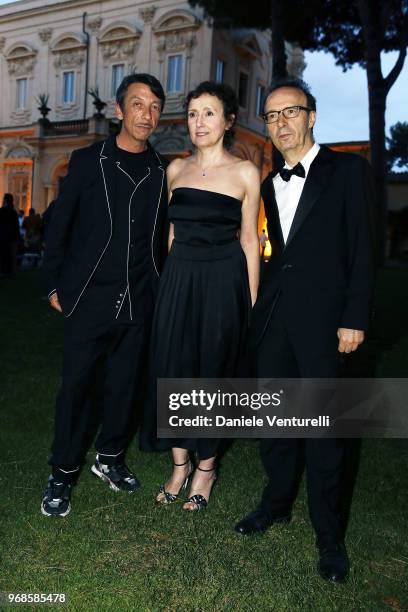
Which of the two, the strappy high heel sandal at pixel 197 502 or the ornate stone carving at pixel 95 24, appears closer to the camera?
the strappy high heel sandal at pixel 197 502

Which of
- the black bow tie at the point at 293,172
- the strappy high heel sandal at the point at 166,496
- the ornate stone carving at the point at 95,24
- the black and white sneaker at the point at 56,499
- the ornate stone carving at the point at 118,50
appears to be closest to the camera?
the black bow tie at the point at 293,172

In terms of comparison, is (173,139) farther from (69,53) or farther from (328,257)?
(328,257)

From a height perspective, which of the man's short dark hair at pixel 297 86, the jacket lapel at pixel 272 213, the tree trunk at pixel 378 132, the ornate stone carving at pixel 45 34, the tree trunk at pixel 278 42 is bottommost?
the jacket lapel at pixel 272 213

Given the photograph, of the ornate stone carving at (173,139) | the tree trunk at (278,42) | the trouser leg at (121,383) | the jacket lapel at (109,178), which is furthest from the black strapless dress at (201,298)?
the ornate stone carving at (173,139)

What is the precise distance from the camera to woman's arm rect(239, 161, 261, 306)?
11.0ft

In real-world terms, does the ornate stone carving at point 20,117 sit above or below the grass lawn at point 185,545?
above

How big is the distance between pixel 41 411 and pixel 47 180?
27.2 metres

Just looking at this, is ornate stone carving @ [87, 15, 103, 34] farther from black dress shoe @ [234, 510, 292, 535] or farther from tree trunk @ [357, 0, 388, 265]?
black dress shoe @ [234, 510, 292, 535]

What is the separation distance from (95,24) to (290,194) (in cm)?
3118

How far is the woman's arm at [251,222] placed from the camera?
11.0 feet

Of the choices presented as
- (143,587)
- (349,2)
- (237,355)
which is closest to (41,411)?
(237,355)

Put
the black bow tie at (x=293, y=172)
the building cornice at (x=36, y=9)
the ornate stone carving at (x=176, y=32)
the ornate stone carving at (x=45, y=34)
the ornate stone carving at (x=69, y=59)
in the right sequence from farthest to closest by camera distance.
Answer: the ornate stone carving at (x=45, y=34)
the ornate stone carving at (x=69, y=59)
the building cornice at (x=36, y=9)
the ornate stone carving at (x=176, y=32)
the black bow tie at (x=293, y=172)

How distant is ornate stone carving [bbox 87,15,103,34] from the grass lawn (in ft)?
98.2

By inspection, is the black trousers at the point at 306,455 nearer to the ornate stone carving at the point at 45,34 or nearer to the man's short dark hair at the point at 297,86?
the man's short dark hair at the point at 297,86
